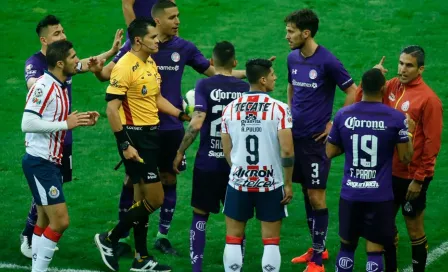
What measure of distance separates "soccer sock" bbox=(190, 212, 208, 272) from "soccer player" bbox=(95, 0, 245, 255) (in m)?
0.99

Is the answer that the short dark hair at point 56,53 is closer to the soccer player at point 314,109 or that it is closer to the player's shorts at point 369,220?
the soccer player at point 314,109

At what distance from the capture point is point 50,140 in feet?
33.6

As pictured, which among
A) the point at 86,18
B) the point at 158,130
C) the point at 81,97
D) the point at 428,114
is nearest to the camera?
the point at 428,114

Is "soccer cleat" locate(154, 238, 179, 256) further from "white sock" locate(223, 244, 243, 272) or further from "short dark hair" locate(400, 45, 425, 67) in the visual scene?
"short dark hair" locate(400, 45, 425, 67)

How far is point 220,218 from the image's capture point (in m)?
12.8

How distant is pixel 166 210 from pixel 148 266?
3.07 feet

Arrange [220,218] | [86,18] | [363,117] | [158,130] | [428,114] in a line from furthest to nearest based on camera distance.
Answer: [86,18] → [220,218] → [158,130] → [428,114] → [363,117]

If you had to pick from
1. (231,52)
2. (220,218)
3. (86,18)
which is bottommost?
(220,218)

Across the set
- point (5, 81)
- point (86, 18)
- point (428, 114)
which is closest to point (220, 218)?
point (428, 114)

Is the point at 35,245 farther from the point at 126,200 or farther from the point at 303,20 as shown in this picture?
the point at 303,20

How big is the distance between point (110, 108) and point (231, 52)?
1404 mm

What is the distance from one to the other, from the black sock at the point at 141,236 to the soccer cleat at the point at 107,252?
0.27 meters

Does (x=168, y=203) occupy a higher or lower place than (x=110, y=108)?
lower

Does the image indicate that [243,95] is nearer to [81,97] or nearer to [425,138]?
[425,138]
